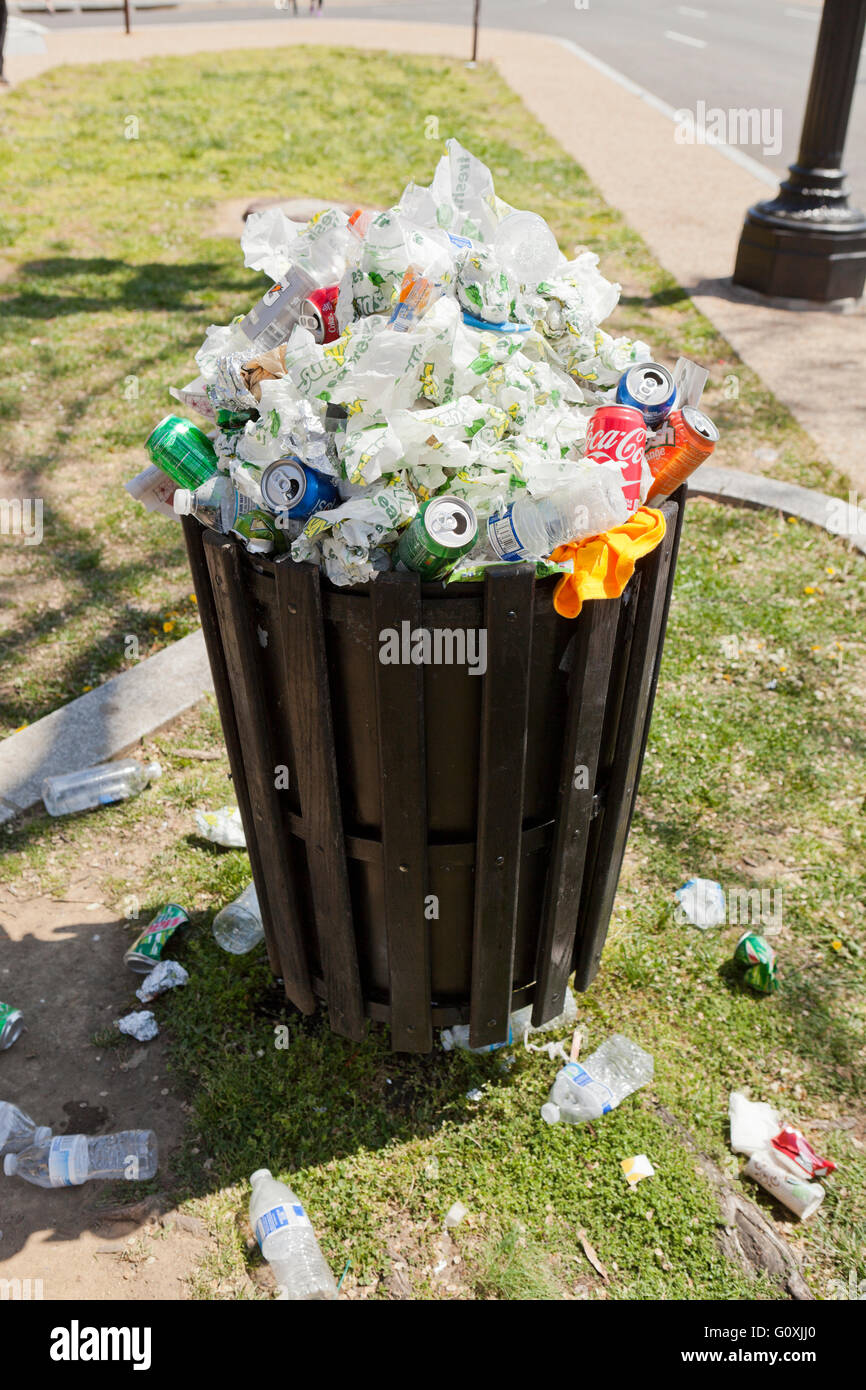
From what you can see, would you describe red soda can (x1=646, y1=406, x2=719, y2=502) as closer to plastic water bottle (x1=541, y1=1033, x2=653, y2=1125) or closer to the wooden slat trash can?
the wooden slat trash can

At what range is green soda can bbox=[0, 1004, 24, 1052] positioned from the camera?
8.25 ft

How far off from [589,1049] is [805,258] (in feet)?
19.4

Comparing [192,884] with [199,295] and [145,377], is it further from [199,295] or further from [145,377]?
[199,295]

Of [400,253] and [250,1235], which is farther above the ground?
[400,253]

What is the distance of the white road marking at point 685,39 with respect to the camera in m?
16.6

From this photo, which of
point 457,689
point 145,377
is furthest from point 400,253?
point 145,377

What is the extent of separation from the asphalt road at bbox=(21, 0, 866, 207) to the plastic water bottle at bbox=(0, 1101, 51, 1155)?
9.54m

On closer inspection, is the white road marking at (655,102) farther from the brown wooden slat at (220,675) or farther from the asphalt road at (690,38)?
the brown wooden slat at (220,675)

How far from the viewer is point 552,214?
8.38 meters

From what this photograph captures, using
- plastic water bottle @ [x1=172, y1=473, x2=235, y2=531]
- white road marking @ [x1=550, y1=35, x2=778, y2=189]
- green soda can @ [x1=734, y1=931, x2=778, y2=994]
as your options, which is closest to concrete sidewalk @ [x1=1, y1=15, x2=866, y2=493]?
white road marking @ [x1=550, y1=35, x2=778, y2=189]

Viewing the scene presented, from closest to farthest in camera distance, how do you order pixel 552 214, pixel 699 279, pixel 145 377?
pixel 145 377 < pixel 699 279 < pixel 552 214

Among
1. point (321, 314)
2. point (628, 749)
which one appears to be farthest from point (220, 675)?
point (628, 749)

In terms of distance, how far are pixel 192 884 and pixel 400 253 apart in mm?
1796

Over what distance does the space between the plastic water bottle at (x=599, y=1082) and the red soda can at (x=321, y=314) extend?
1.70 meters
